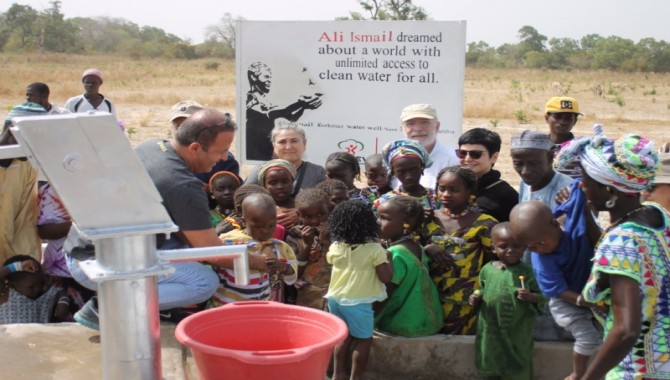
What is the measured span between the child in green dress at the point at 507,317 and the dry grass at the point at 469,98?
8554mm

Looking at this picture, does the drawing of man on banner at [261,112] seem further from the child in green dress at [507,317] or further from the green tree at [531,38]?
the green tree at [531,38]

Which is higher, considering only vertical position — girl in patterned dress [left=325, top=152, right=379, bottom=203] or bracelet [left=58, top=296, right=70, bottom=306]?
girl in patterned dress [left=325, top=152, right=379, bottom=203]

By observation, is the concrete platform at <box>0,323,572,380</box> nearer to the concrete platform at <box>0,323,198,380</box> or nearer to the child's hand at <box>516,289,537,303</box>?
the concrete platform at <box>0,323,198,380</box>

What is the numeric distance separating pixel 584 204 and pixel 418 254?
1.03m

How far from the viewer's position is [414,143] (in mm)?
4828

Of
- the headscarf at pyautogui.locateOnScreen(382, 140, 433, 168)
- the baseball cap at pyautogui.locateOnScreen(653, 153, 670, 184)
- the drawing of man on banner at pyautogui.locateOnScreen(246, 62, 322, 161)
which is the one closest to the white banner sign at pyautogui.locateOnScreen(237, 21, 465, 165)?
the drawing of man on banner at pyautogui.locateOnScreen(246, 62, 322, 161)

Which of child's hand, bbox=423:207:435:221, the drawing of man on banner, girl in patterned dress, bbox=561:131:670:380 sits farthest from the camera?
the drawing of man on banner

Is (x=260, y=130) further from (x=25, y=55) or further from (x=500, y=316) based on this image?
(x=25, y=55)

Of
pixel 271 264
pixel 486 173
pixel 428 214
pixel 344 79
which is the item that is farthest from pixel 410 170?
pixel 344 79

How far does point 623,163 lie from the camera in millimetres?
2479

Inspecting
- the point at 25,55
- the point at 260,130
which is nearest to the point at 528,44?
the point at 25,55

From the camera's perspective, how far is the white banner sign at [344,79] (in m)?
6.77

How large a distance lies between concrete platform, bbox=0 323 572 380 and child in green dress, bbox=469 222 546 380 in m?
0.22

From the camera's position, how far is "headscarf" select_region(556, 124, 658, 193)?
2479 millimetres
